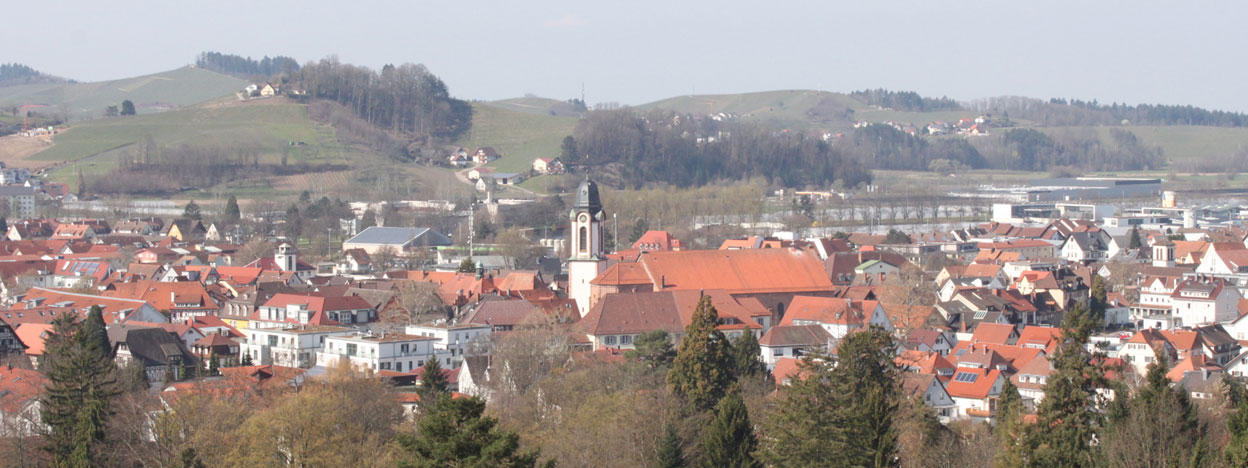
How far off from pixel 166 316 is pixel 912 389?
1183 inches

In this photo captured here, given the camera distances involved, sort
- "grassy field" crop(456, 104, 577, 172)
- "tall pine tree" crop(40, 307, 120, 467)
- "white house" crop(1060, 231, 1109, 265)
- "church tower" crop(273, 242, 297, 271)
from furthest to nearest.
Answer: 1. "grassy field" crop(456, 104, 577, 172)
2. "white house" crop(1060, 231, 1109, 265)
3. "church tower" crop(273, 242, 297, 271)
4. "tall pine tree" crop(40, 307, 120, 467)

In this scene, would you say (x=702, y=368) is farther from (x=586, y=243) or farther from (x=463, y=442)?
(x=586, y=243)

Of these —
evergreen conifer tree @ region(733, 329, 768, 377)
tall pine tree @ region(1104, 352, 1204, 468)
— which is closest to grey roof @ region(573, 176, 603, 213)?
evergreen conifer tree @ region(733, 329, 768, 377)

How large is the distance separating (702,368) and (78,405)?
43.8 feet

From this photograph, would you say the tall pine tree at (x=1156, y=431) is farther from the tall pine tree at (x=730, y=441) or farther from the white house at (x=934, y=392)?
the white house at (x=934, y=392)

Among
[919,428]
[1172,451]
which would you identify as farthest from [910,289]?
[1172,451]

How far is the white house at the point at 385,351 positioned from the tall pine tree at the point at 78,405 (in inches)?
395

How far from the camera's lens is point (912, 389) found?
36.8 metres

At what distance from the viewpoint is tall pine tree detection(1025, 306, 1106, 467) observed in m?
25.5

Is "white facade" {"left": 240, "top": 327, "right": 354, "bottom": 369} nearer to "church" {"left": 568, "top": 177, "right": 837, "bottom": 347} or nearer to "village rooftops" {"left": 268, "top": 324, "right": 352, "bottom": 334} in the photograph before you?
"village rooftops" {"left": 268, "top": 324, "right": 352, "bottom": 334}

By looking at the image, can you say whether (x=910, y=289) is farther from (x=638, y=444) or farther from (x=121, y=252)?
(x=121, y=252)

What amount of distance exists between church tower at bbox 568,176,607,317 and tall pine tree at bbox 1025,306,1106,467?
25322 millimetres

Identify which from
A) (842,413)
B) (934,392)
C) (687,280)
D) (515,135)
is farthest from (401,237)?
(515,135)

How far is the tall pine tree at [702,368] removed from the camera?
34781 mm
